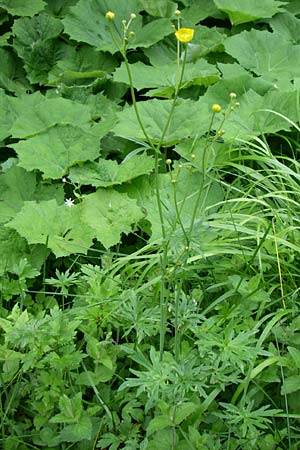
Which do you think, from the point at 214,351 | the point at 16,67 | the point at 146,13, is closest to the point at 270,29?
the point at 146,13

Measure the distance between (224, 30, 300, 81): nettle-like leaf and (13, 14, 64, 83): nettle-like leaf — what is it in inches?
35.1

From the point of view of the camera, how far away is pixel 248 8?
3592 mm

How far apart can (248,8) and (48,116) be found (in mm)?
1250

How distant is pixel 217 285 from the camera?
2.19m

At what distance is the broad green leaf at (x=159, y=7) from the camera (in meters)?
3.66

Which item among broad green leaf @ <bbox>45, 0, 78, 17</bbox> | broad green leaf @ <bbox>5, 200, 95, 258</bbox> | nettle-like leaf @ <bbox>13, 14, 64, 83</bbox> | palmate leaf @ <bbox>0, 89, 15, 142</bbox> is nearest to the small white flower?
broad green leaf @ <bbox>5, 200, 95, 258</bbox>

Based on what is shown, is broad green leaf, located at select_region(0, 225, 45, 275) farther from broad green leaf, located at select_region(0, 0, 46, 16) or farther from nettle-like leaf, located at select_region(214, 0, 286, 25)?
nettle-like leaf, located at select_region(214, 0, 286, 25)

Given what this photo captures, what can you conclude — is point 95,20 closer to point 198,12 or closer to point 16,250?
point 198,12

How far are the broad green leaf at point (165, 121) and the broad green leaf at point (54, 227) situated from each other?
0.44m

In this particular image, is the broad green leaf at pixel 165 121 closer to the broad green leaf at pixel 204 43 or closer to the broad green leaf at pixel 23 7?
the broad green leaf at pixel 204 43

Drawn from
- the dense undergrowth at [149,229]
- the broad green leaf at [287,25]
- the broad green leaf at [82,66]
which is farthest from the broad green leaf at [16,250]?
the broad green leaf at [287,25]

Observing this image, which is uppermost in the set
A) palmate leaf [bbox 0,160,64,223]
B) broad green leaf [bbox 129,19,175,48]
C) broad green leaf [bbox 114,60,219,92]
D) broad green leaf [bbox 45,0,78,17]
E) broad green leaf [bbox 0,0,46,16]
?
broad green leaf [bbox 0,0,46,16]

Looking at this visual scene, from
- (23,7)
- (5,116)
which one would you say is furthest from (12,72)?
(5,116)

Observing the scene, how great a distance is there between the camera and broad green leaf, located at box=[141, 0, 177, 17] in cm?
366
